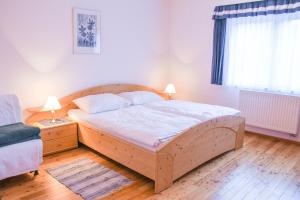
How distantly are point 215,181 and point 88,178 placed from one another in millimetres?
1366

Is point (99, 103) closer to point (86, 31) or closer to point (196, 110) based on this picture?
point (86, 31)

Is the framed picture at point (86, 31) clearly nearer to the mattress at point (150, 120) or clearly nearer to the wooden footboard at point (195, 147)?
the mattress at point (150, 120)

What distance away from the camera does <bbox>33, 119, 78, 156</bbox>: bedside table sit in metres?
3.16

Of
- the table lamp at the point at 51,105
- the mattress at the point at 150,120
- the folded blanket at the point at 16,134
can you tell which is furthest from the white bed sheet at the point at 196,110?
the folded blanket at the point at 16,134

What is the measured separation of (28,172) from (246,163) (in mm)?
2599

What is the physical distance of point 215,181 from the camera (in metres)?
2.65

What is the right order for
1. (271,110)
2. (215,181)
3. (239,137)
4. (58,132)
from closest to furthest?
(215,181), (58,132), (239,137), (271,110)

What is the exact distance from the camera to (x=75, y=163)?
3.03 meters

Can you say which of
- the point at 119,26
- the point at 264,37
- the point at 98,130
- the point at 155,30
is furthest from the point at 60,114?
the point at 264,37

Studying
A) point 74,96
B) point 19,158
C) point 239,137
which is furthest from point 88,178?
point 239,137

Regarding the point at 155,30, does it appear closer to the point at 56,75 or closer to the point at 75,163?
the point at 56,75

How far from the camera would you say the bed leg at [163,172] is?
7.77 feet

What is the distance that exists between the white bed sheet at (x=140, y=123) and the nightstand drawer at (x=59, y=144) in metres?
0.30

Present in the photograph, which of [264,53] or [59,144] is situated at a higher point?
[264,53]
